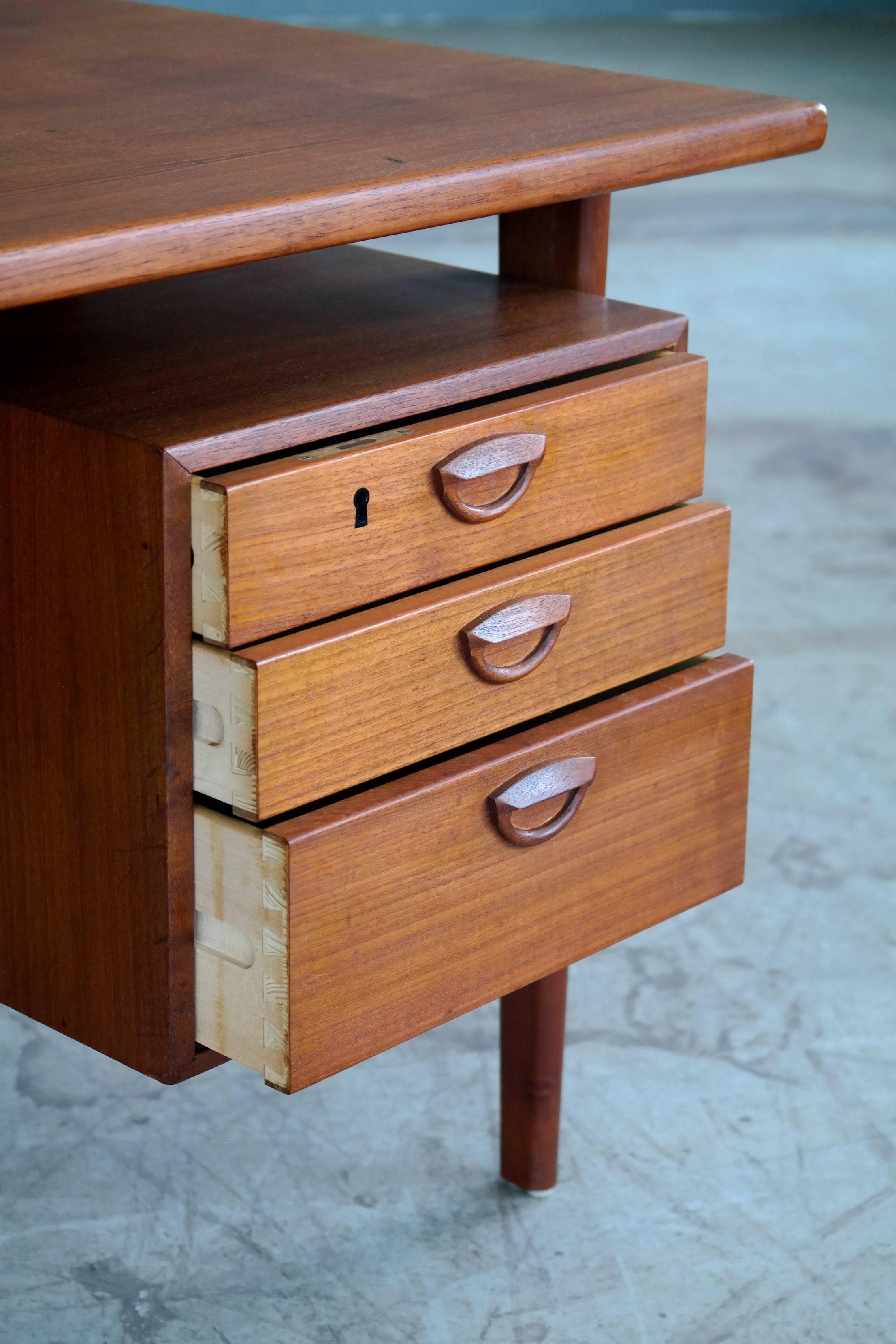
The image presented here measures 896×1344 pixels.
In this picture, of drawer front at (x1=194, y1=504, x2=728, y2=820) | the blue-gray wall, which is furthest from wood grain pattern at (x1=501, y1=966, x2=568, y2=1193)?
the blue-gray wall

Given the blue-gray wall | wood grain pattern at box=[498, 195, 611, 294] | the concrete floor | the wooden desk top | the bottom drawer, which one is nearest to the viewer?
the wooden desk top

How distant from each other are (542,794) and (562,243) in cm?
38

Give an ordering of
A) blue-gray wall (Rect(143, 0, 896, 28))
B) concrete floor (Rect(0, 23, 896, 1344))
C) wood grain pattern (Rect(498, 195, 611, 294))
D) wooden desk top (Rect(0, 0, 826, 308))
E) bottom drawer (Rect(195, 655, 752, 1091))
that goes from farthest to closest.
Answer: blue-gray wall (Rect(143, 0, 896, 28)) → concrete floor (Rect(0, 23, 896, 1344)) → wood grain pattern (Rect(498, 195, 611, 294)) → bottom drawer (Rect(195, 655, 752, 1091)) → wooden desk top (Rect(0, 0, 826, 308))

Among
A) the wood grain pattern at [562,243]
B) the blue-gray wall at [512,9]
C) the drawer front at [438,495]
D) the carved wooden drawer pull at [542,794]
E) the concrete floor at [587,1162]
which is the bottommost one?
the concrete floor at [587,1162]

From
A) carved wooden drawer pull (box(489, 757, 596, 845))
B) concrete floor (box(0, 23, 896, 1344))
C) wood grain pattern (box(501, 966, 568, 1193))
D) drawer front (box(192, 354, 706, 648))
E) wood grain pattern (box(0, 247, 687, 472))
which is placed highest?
wood grain pattern (box(0, 247, 687, 472))

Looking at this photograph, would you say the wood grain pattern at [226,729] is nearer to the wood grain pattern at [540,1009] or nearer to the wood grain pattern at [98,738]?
the wood grain pattern at [98,738]

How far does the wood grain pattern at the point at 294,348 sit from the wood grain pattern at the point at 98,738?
0.03 metres

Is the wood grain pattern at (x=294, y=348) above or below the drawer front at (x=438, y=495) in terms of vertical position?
above

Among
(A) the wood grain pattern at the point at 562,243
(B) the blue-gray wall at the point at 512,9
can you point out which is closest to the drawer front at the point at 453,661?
(A) the wood grain pattern at the point at 562,243

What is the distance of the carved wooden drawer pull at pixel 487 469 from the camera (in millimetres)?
882

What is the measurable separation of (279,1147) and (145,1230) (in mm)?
137

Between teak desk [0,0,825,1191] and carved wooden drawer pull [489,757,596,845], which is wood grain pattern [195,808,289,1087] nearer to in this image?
teak desk [0,0,825,1191]

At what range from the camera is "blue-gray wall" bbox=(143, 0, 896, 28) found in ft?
23.2

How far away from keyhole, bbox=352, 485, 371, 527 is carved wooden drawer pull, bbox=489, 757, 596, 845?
6.8 inches
